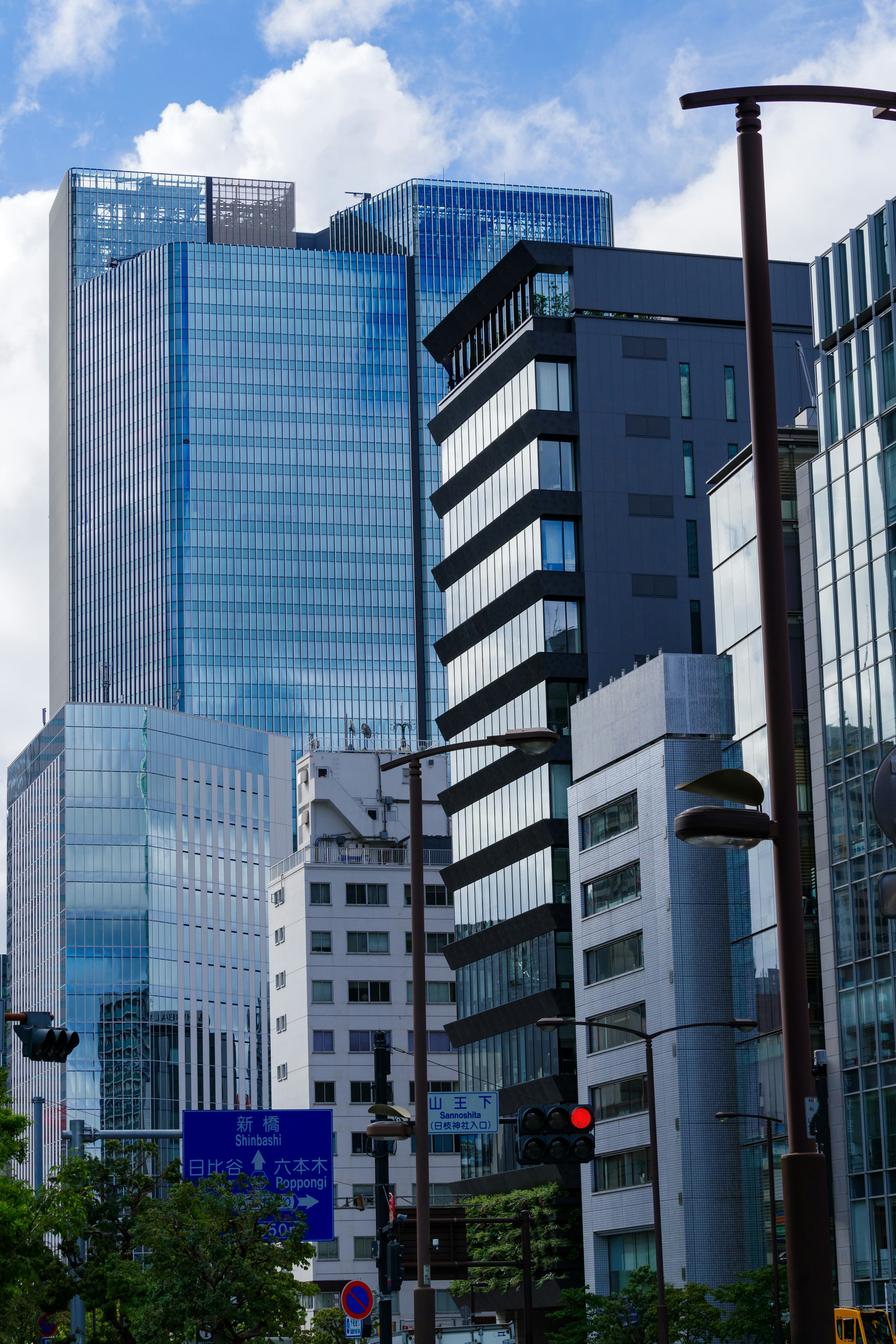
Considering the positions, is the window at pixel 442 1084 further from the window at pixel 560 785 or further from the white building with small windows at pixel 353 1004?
the window at pixel 560 785

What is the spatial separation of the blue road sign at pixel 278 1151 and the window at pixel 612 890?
3794 cm

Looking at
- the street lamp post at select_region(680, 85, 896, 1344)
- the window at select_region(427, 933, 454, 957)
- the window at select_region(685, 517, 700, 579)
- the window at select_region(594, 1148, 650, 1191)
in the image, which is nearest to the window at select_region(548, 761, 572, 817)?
the window at select_region(685, 517, 700, 579)

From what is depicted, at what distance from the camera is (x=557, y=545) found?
90875 mm

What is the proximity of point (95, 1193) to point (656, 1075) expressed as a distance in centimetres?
2346

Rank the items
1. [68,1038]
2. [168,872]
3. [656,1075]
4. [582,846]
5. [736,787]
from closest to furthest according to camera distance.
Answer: [736,787] → [68,1038] → [656,1075] → [582,846] → [168,872]

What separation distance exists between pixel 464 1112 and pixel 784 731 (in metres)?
29.7

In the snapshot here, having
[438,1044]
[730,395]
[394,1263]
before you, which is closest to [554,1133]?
[394,1263]

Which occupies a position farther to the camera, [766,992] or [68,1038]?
[766,992]

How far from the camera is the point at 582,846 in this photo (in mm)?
85500

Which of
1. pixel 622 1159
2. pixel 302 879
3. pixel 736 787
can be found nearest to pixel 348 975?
pixel 302 879

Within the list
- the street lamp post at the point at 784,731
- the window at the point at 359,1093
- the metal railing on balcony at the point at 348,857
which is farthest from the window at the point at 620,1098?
the street lamp post at the point at 784,731

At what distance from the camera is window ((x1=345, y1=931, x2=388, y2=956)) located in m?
132

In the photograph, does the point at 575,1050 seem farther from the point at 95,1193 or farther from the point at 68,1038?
the point at 68,1038

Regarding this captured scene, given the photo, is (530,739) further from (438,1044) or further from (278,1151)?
(438,1044)
